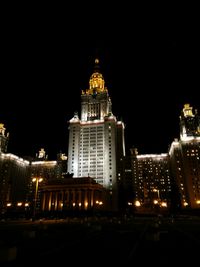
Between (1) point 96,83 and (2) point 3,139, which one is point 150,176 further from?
(2) point 3,139

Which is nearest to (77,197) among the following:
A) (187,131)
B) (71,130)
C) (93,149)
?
(93,149)

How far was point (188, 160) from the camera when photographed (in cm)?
Answer: 11450

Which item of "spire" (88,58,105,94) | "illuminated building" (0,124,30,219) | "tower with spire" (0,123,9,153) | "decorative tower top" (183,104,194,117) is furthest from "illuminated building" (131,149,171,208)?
"tower with spire" (0,123,9,153)

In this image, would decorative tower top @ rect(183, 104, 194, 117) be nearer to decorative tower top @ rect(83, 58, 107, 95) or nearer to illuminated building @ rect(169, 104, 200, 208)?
illuminated building @ rect(169, 104, 200, 208)

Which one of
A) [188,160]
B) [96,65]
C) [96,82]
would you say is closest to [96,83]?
[96,82]

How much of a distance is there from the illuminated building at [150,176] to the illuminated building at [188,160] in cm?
1797

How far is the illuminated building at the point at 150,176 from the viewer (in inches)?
5379

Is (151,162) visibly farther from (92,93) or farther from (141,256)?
(141,256)

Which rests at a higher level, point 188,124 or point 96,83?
point 96,83

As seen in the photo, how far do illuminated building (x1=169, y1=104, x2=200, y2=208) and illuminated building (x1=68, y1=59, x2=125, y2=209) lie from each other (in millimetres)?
32682

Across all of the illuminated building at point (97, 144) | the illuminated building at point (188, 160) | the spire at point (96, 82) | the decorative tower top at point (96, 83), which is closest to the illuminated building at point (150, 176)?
the illuminated building at point (97, 144)

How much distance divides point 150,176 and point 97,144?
42544mm

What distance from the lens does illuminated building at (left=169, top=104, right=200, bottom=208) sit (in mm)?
107375

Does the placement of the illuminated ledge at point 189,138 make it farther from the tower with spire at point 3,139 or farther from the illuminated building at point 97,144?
the tower with spire at point 3,139
